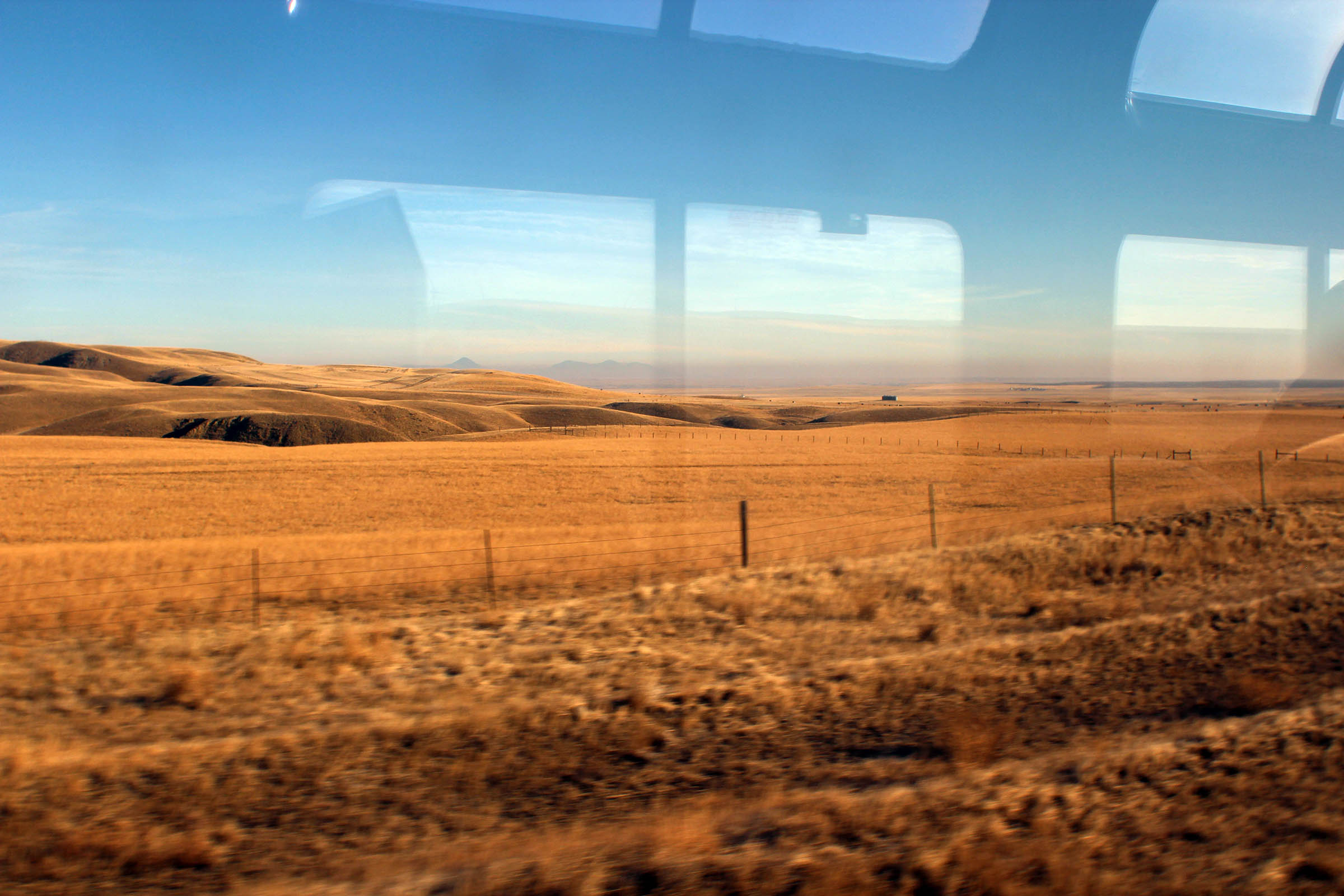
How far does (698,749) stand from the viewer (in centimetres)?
600

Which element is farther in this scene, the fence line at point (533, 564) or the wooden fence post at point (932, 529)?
the wooden fence post at point (932, 529)

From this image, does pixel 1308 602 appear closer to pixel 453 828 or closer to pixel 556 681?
pixel 556 681

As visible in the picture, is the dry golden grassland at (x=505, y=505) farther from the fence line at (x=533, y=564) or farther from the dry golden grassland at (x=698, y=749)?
the dry golden grassland at (x=698, y=749)

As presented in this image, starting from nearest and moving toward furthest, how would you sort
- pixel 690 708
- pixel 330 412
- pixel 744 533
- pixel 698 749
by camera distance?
pixel 698 749 → pixel 690 708 → pixel 744 533 → pixel 330 412

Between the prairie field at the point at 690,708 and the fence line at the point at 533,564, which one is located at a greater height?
the prairie field at the point at 690,708

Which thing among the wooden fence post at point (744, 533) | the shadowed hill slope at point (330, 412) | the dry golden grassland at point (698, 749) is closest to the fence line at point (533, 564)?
the wooden fence post at point (744, 533)

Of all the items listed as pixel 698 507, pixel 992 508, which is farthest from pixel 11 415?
pixel 992 508

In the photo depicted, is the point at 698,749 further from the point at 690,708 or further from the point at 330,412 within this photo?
the point at 330,412

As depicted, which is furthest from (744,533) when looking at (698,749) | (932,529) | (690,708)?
(698,749)

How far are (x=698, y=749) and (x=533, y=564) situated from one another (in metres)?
8.21

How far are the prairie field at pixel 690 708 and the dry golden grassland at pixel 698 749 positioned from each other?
0.03 metres

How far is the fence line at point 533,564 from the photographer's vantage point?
10.8 meters

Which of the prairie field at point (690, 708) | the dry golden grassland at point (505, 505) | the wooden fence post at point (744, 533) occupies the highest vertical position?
the wooden fence post at point (744, 533)

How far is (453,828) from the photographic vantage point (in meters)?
4.85
